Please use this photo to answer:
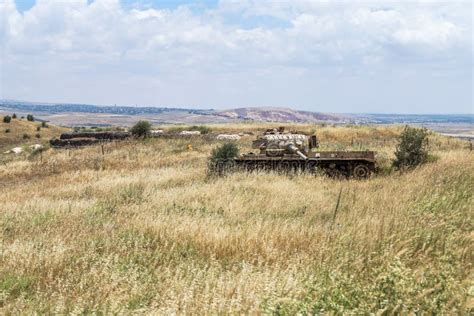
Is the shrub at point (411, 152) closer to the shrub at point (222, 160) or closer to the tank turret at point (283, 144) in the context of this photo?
the tank turret at point (283, 144)

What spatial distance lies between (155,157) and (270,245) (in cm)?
2247

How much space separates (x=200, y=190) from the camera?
13.0 meters

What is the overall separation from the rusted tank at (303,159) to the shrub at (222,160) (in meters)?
0.44

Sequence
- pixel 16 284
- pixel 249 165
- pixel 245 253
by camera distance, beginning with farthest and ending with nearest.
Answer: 1. pixel 249 165
2. pixel 245 253
3. pixel 16 284

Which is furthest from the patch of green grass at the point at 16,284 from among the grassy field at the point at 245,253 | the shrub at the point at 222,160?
the shrub at the point at 222,160

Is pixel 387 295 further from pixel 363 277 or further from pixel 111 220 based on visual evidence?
pixel 111 220

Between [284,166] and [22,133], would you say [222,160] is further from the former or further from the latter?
[22,133]

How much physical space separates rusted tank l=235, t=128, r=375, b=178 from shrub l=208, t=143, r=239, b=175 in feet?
1.44

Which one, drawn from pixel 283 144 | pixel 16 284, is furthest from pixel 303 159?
pixel 16 284

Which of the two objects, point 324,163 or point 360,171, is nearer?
point 360,171

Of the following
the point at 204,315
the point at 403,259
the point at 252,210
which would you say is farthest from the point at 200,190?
the point at 204,315

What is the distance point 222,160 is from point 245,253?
12.9 m

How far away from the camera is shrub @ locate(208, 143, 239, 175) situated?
18.3 metres

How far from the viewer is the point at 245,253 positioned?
6172mm
